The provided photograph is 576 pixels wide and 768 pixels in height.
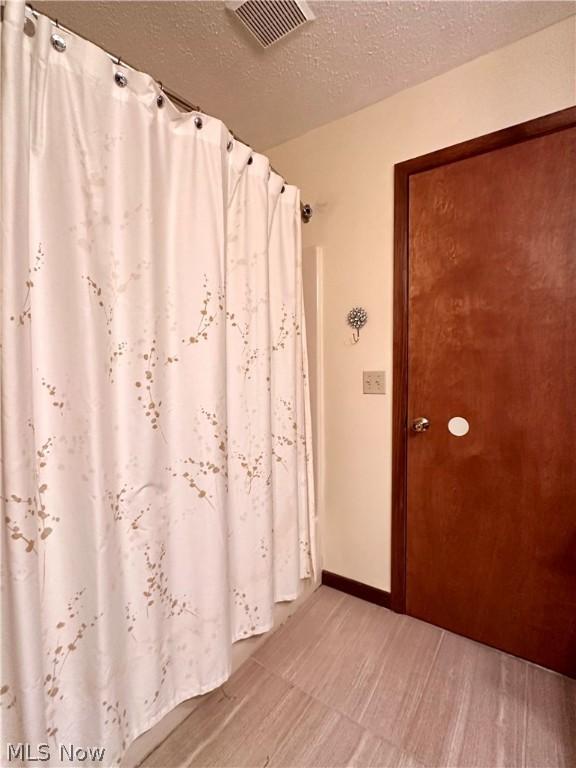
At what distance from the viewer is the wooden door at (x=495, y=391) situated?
1.21m

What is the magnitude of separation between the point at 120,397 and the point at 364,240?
1310 mm

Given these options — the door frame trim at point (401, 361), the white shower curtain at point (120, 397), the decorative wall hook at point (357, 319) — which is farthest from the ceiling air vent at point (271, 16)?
the decorative wall hook at point (357, 319)

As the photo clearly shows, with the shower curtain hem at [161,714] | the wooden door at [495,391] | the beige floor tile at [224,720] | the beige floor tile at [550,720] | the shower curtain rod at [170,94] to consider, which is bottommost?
the beige floor tile at [550,720]

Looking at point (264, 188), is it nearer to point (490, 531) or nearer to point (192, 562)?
point (192, 562)

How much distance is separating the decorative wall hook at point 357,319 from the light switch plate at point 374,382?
0.59 ft

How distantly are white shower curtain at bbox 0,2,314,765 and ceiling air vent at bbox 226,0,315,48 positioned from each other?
0.42 meters

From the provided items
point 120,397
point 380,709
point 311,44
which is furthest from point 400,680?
point 311,44

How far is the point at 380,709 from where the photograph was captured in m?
1.12

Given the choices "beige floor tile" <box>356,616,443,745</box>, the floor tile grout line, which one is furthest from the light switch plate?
the floor tile grout line

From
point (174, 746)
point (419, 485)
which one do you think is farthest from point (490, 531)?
point (174, 746)

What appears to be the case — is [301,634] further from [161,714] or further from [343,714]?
[161,714]

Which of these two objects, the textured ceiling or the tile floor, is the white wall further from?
the tile floor

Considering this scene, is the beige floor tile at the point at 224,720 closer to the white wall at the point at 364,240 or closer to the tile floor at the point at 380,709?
the tile floor at the point at 380,709

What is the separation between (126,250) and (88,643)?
3.26 feet
